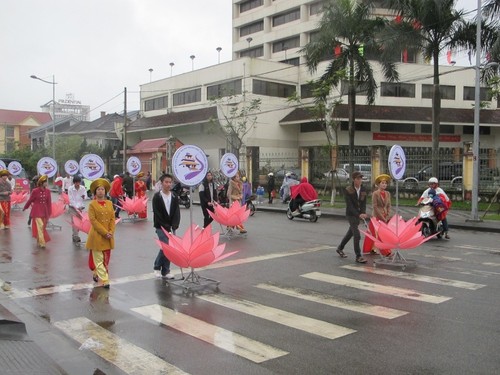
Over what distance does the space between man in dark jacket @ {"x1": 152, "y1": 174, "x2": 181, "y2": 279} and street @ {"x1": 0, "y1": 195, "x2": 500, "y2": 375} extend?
1.09 ft

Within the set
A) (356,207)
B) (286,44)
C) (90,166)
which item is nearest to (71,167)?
(90,166)

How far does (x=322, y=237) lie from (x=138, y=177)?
8.74 m

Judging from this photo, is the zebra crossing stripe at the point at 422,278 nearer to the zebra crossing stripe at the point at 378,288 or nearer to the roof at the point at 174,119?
the zebra crossing stripe at the point at 378,288

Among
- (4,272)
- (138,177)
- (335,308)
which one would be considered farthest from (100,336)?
(138,177)

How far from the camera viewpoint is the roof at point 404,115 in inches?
1614

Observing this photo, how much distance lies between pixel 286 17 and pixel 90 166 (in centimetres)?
4413

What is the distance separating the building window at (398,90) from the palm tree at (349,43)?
18578mm

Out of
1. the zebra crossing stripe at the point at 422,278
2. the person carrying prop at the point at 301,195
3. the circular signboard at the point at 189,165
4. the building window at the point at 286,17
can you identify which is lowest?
the zebra crossing stripe at the point at 422,278

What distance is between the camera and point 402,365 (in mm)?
4777

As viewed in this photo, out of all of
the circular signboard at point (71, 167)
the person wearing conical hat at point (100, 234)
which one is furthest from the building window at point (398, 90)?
the person wearing conical hat at point (100, 234)

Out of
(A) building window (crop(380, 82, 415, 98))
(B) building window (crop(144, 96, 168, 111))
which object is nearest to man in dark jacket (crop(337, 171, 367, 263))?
(A) building window (crop(380, 82, 415, 98))

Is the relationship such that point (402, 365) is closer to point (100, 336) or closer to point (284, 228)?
point (100, 336)

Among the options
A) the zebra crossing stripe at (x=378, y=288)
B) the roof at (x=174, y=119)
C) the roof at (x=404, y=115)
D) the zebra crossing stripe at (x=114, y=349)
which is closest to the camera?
the zebra crossing stripe at (x=114, y=349)

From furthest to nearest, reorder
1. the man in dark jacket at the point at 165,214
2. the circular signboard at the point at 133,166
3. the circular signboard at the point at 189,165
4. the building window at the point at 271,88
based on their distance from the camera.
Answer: the building window at the point at 271,88
the circular signboard at the point at 133,166
the man in dark jacket at the point at 165,214
the circular signboard at the point at 189,165
